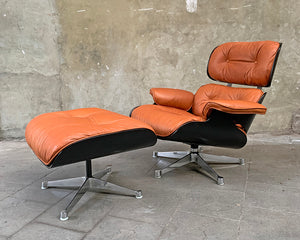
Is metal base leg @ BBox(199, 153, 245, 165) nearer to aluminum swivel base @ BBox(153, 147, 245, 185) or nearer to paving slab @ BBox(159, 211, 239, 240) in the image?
aluminum swivel base @ BBox(153, 147, 245, 185)

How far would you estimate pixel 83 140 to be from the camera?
1.40 meters

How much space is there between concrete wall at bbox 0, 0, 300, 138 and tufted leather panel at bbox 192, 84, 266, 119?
896mm

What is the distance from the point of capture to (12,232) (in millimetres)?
1370

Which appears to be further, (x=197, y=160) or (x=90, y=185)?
(x=197, y=160)

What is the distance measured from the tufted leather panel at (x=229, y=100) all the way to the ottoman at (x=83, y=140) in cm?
41

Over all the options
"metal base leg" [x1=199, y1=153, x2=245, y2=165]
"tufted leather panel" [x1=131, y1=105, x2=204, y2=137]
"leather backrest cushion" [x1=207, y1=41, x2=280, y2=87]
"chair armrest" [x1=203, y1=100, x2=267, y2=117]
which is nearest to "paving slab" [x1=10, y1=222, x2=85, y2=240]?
"tufted leather panel" [x1=131, y1=105, x2=204, y2=137]

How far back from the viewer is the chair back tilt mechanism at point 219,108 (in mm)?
1767

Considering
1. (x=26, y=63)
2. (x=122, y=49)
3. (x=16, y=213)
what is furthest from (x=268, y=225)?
(x=26, y=63)

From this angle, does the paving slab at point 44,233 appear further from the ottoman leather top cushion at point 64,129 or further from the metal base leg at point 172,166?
the metal base leg at point 172,166

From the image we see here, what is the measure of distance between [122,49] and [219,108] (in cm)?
178

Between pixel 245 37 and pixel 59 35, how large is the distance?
76.3 inches

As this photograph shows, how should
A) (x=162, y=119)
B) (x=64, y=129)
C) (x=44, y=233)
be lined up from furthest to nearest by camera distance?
(x=162, y=119) < (x=64, y=129) < (x=44, y=233)

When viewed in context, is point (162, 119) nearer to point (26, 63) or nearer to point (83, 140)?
point (83, 140)

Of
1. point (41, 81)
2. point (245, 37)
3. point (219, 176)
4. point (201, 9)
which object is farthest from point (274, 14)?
point (41, 81)
